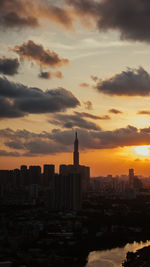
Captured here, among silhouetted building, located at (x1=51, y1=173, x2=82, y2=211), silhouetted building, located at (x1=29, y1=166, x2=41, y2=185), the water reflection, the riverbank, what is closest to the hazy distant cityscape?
silhouetted building, located at (x1=51, y1=173, x2=82, y2=211)

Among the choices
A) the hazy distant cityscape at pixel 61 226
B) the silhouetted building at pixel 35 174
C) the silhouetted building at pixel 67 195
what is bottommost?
the hazy distant cityscape at pixel 61 226

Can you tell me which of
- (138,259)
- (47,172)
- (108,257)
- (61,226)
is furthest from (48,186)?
(138,259)

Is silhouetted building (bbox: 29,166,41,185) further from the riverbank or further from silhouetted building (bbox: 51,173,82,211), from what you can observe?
the riverbank

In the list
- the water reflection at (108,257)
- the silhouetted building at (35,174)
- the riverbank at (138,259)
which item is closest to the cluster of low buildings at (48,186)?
the silhouetted building at (35,174)

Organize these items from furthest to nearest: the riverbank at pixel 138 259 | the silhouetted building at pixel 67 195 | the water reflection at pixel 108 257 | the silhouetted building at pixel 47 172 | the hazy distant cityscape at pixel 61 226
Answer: the silhouetted building at pixel 47 172
the silhouetted building at pixel 67 195
the hazy distant cityscape at pixel 61 226
the water reflection at pixel 108 257
the riverbank at pixel 138 259

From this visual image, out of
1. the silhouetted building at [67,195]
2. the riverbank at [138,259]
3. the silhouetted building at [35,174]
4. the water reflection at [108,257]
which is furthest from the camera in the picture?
the silhouetted building at [35,174]

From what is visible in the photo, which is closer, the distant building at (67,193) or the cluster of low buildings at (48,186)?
the distant building at (67,193)

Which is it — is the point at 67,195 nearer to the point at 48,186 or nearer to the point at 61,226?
the point at 61,226

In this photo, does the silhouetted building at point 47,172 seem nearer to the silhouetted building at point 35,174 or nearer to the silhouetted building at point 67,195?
the silhouetted building at point 35,174
